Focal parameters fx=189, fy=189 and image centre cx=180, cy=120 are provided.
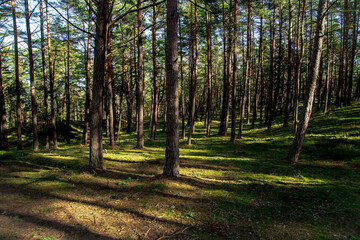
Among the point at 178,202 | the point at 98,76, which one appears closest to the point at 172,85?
the point at 98,76

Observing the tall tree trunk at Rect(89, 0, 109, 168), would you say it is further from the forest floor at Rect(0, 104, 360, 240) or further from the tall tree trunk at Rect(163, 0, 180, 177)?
the tall tree trunk at Rect(163, 0, 180, 177)

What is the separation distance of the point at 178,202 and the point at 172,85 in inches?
149

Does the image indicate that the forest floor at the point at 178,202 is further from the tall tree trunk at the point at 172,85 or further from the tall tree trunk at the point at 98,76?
the tall tree trunk at the point at 98,76

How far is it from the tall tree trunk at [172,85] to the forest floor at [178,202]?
→ 726mm

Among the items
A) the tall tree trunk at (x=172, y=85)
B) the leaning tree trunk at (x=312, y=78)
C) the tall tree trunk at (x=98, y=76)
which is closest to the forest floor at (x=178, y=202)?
the tall tree trunk at (x=172, y=85)

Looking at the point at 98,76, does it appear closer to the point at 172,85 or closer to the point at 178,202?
the point at 172,85

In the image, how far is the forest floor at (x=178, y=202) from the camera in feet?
13.9

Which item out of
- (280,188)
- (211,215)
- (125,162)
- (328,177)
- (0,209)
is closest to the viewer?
(0,209)

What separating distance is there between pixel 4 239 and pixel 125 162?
6.48 meters

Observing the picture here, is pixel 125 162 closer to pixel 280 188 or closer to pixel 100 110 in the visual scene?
pixel 100 110

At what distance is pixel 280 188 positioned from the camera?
7000mm

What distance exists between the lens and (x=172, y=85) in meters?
6.60

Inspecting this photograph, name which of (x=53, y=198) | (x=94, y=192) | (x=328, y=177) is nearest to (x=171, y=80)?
(x=94, y=192)

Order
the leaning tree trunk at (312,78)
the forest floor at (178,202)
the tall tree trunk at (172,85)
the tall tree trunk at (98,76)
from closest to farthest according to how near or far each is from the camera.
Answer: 1. the forest floor at (178,202)
2. the tall tree trunk at (172,85)
3. the tall tree trunk at (98,76)
4. the leaning tree trunk at (312,78)
